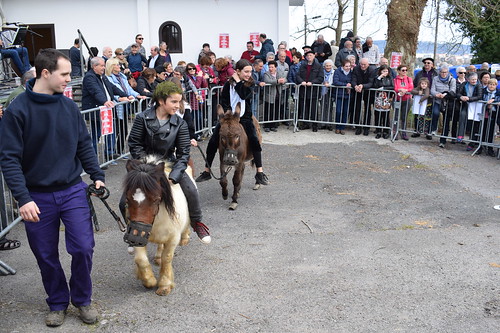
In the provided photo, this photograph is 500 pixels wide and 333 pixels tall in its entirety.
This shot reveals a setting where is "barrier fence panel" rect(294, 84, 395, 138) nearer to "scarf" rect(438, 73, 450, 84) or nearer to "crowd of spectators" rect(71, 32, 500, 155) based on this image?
"crowd of spectators" rect(71, 32, 500, 155)

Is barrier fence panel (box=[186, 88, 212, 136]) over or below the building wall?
below

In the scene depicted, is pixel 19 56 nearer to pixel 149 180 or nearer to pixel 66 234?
pixel 66 234

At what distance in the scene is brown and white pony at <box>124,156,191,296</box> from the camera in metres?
4.54

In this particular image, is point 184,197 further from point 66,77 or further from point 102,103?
point 102,103

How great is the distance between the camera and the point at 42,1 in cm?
2116

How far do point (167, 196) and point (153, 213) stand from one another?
292 millimetres

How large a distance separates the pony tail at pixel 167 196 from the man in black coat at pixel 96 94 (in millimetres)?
5100

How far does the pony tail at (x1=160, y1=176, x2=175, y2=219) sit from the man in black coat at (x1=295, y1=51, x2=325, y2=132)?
1004cm

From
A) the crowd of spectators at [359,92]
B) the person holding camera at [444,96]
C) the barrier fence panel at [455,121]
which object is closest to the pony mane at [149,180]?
the crowd of spectators at [359,92]

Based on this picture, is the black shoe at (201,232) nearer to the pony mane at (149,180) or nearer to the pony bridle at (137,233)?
the pony mane at (149,180)

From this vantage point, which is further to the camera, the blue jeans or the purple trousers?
the blue jeans

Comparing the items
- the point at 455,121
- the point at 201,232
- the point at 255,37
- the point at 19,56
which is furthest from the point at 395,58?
the point at 201,232

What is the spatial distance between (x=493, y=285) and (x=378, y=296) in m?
1.34

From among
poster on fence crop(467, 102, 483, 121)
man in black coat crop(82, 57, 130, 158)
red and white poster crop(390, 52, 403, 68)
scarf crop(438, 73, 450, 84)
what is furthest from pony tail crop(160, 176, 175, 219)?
red and white poster crop(390, 52, 403, 68)
